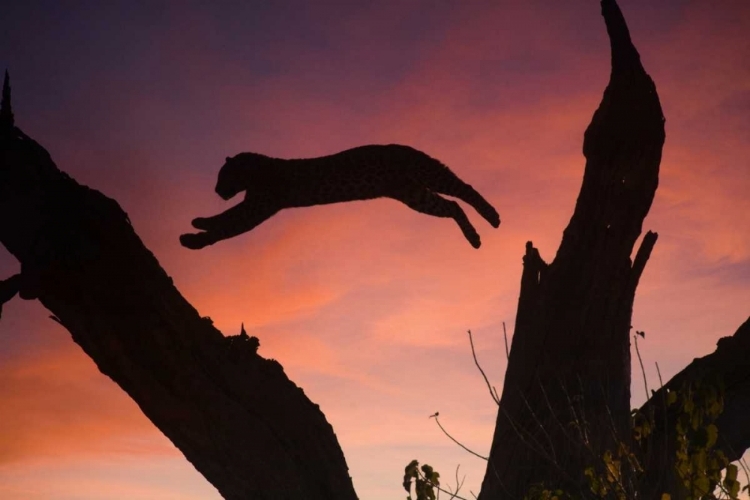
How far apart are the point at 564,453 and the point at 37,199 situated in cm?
313

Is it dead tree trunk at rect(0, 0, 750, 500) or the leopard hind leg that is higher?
the leopard hind leg

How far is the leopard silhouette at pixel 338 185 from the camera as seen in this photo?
6.13 metres

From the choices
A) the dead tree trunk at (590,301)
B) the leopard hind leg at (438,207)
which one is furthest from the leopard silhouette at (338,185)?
the dead tree trunk at (590,301)

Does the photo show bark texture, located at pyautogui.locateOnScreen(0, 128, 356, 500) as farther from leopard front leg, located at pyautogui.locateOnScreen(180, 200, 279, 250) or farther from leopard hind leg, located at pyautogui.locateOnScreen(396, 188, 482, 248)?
leopard hind leg, located at pyautogui.locateOnScreen(396, 188, 482, 248)

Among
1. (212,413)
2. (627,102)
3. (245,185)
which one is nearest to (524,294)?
(627,102)

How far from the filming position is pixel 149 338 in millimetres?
3703

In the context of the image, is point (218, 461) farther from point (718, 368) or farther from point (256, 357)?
point (718, 368)

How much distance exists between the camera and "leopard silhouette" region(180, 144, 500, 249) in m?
6.13

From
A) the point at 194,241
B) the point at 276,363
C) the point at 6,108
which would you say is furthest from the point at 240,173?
the point at 276,363

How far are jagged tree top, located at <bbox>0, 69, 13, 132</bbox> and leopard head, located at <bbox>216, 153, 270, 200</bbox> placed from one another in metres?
2.54

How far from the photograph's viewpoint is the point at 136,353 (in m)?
3.69

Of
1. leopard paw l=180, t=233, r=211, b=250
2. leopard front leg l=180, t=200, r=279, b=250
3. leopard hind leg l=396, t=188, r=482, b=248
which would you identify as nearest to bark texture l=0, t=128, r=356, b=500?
leopard paw l=180, t=233, r=211, b=250

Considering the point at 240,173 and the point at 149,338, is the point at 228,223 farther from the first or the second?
the point at 149,338

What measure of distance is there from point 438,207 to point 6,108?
3.45 m
